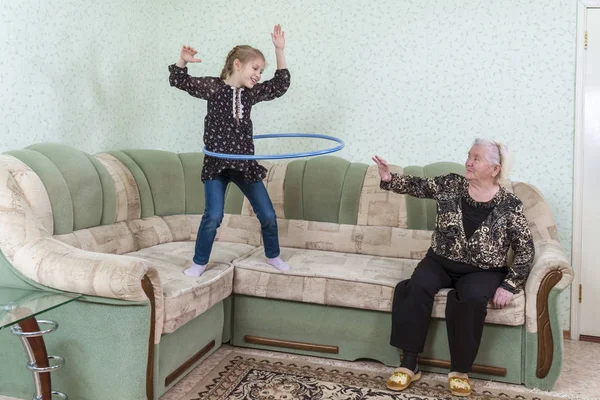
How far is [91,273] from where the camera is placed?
2.18 metres

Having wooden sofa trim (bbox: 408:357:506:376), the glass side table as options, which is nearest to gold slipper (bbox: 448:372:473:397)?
wooden sofa trim (bbox: 408:357:506:376)

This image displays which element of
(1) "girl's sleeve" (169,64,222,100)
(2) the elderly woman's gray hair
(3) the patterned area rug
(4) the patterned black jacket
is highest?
(1) "girl's sleeve" (169,64,222,100)

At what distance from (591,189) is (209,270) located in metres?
2.20

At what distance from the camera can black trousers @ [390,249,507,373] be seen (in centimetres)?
254

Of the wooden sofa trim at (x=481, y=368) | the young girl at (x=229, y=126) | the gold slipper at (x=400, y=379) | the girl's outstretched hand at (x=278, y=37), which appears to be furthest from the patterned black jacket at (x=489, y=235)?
the girl's outstretched hand at (x=278, y=37)

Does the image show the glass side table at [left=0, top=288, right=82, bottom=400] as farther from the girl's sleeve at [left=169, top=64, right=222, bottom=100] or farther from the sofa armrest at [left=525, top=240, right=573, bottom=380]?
the sofa armrest at [left=525, top=240, right=573, bottom=380]

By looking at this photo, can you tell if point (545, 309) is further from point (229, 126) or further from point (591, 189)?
point (229, 126)

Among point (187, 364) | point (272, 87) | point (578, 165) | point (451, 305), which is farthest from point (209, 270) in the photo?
point (578, 165)

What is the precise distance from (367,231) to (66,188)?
1616 millimetres

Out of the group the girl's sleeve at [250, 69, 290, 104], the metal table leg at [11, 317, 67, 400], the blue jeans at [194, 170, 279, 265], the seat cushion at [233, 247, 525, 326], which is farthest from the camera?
the girl's sleeve at [250, 69, 290, 104]

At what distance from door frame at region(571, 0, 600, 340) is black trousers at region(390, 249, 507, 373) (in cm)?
87

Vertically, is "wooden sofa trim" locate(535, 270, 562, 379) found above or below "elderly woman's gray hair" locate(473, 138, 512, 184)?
below

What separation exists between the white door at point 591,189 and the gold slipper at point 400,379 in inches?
54.1

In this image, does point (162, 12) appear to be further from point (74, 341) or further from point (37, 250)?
point (74, 341)
